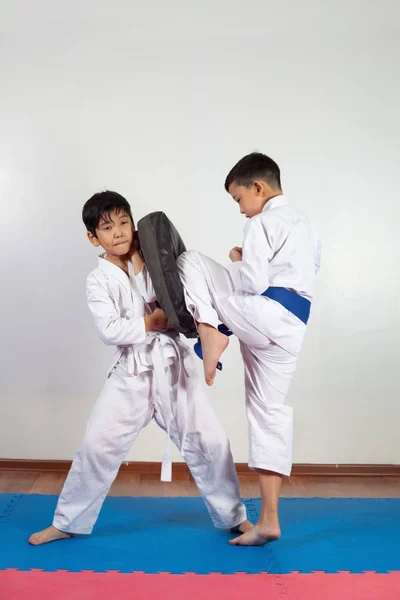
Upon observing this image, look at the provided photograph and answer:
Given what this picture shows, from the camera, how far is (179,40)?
4.00 m

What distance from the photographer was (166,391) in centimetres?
266

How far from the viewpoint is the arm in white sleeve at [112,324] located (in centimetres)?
259

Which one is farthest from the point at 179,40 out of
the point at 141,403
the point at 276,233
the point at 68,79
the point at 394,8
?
the point at 141,403

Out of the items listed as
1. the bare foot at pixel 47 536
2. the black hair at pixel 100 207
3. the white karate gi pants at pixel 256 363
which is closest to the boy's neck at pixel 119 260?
the black hair at pixel 100 207

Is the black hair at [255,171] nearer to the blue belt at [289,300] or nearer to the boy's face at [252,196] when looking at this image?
the boy's face at [252,196]

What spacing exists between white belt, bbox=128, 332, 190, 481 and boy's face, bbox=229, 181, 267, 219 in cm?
68

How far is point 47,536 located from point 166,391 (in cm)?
79

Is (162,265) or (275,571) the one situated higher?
(162,265)

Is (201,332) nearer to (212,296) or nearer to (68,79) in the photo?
(212,296)

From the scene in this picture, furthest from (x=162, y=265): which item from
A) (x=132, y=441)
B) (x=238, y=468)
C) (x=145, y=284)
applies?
(x=238, y=468)

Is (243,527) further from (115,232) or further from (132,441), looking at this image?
(115,232)

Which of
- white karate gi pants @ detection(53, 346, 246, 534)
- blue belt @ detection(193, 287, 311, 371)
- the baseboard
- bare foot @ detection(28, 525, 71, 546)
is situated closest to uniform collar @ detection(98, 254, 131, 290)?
white karate gi pants @ detection(53, 346, 246, 534)

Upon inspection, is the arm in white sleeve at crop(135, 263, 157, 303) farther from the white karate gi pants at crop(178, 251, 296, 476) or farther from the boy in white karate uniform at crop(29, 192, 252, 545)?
the white karate gi pants at crop(178, 251, 296, 476)

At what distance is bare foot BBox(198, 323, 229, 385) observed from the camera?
2.43m
